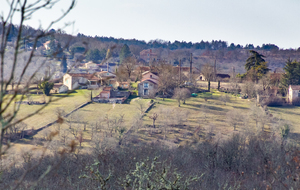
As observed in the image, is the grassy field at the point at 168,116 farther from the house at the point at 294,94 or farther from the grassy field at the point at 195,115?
the house at the point at 294,94

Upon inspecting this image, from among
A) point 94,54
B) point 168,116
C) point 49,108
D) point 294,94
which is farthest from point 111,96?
point 94,54

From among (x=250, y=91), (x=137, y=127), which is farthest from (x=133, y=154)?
(x=250, y=91)

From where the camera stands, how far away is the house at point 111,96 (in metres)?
26.9

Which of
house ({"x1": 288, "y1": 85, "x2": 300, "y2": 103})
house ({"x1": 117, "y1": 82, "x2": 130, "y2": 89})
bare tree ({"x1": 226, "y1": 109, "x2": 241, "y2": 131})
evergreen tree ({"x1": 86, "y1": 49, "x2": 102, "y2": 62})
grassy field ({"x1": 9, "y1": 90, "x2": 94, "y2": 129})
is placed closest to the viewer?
bare tree ({"x1": 226, "y1": 109, "x2": 241, "y2": 131})

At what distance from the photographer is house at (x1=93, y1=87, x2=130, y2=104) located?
1060 inches

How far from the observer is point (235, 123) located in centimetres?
1992

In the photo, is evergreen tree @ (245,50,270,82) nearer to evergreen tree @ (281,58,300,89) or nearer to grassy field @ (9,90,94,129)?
evergreen tree @ (281,58,300,89)

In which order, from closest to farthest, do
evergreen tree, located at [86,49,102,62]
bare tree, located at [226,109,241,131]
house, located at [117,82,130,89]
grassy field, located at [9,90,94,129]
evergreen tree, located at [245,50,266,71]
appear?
1. bare tree, located at [226,109,241,131]
2. grassy field, located at [9,90,94,129]
3. house, located at [117,82,130,89]
4. evergreen tree, located at [245,50,266,71]
5. evergreen tree, located at [86,49,102,62]

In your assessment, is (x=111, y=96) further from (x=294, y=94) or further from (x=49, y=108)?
(x=294, y=94)

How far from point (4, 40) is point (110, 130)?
1671 centimetres

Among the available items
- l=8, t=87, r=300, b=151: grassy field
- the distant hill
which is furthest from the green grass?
the distant hill

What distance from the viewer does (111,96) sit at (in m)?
28.5

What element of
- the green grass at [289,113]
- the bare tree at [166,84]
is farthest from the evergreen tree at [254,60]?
the bare tree at [166,84]

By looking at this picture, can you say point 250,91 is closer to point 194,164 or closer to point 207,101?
point 207,101
